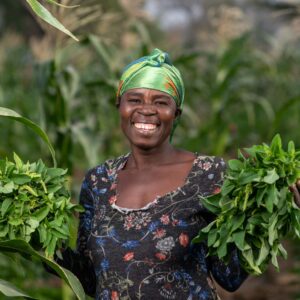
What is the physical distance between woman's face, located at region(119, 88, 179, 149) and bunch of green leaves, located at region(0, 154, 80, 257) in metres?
0.25

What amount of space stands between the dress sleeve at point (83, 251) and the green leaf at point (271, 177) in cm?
60

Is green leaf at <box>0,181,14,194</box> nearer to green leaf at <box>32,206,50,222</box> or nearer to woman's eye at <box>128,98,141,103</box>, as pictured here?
green leaf at <box>32,206,50,222</box>

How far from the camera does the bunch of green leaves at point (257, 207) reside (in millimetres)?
1811

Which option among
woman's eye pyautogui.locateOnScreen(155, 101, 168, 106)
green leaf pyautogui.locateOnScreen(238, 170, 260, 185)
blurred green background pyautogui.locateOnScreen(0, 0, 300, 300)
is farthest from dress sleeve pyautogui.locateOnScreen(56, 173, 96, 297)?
blurred green background pyautogui.locateOnScreen(0, 0, 300, 300)

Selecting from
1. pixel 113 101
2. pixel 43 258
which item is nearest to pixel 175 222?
pixel 43 258

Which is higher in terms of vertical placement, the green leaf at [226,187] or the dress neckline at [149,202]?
the dress neckline at [149,202]

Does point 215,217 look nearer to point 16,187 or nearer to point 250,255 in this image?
point 250,255

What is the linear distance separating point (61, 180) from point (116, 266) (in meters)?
0.27

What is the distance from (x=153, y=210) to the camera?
6.64 feet

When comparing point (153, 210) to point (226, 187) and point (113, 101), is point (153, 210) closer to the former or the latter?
point (226, 187)

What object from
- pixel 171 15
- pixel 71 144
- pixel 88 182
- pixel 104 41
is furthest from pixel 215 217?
pixel 171 15

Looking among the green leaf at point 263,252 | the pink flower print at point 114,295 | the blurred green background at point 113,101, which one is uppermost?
the blurred green background at point 113,101

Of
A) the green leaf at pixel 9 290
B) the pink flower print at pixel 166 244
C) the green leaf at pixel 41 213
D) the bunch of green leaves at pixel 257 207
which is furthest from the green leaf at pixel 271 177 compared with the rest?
the green leaf at pixel 9 290

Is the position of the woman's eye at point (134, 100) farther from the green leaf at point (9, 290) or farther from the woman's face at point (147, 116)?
the green leaf at point (9, 290)
